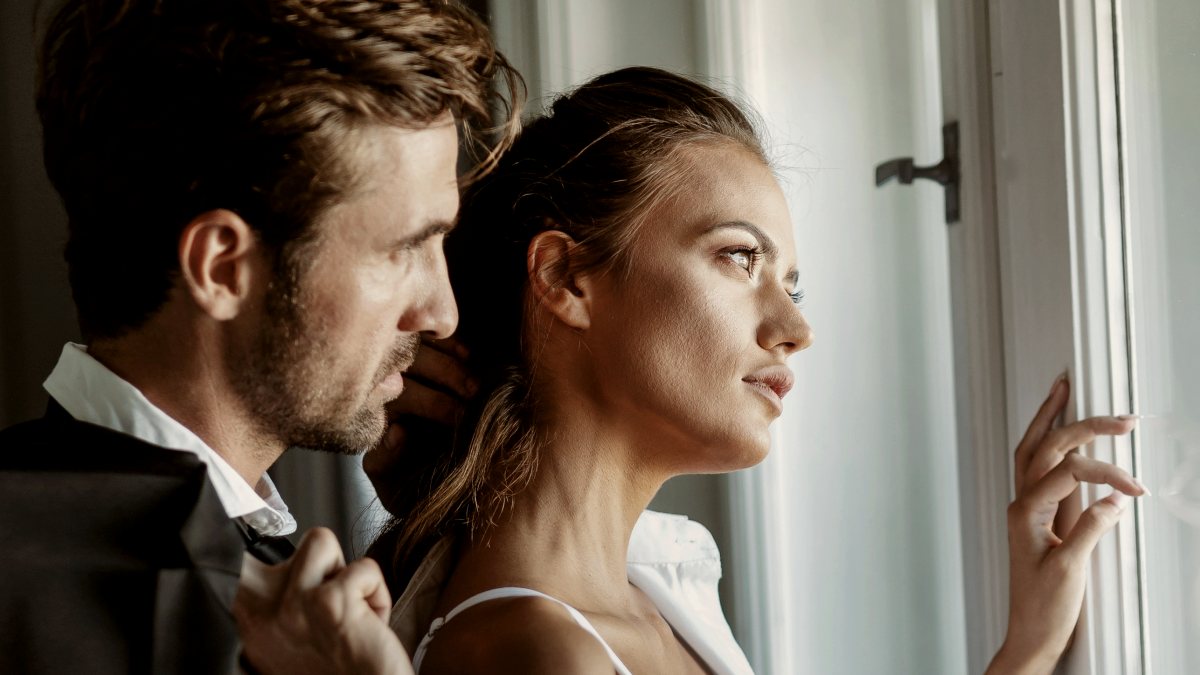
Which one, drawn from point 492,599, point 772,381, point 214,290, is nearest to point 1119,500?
point 772,381

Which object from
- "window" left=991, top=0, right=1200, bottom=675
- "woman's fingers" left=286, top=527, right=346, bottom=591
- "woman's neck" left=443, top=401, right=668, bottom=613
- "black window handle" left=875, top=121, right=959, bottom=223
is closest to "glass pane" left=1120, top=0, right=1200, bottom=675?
"window" left=991, top=0, right=1200, bottom=675

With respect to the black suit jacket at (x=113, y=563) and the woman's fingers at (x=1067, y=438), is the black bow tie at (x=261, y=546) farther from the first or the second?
the woman's fingers at (x=1067, y=438)

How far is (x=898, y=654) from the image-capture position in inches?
61.5

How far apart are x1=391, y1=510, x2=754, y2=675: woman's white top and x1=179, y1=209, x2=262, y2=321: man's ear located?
0.35 metres

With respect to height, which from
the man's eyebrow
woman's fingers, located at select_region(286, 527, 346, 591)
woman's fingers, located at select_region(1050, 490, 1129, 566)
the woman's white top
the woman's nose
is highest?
the man's eyebrow

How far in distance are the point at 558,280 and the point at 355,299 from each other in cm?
28

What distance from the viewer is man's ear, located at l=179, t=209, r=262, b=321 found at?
2.98 feet

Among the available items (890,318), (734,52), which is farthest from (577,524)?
(734,52)

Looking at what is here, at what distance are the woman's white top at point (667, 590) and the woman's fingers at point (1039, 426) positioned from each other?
37cm

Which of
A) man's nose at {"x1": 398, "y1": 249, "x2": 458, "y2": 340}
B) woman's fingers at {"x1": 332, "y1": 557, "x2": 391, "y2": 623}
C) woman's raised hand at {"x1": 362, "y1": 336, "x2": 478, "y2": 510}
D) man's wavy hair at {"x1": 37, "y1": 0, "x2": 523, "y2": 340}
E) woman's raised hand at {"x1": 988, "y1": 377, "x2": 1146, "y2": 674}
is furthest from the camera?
woman's raised hand at {"x1": 362, "y1": 336, "x2": 478, "y2": 510}

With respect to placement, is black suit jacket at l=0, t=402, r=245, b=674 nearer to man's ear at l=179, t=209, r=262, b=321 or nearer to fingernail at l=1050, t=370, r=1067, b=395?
man's ear at l=179, t=209, r=262, b=321

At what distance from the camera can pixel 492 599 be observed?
1052 mm

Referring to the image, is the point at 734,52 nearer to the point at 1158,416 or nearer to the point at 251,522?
the point at 1158,416

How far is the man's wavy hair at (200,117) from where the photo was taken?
2.96 ft
